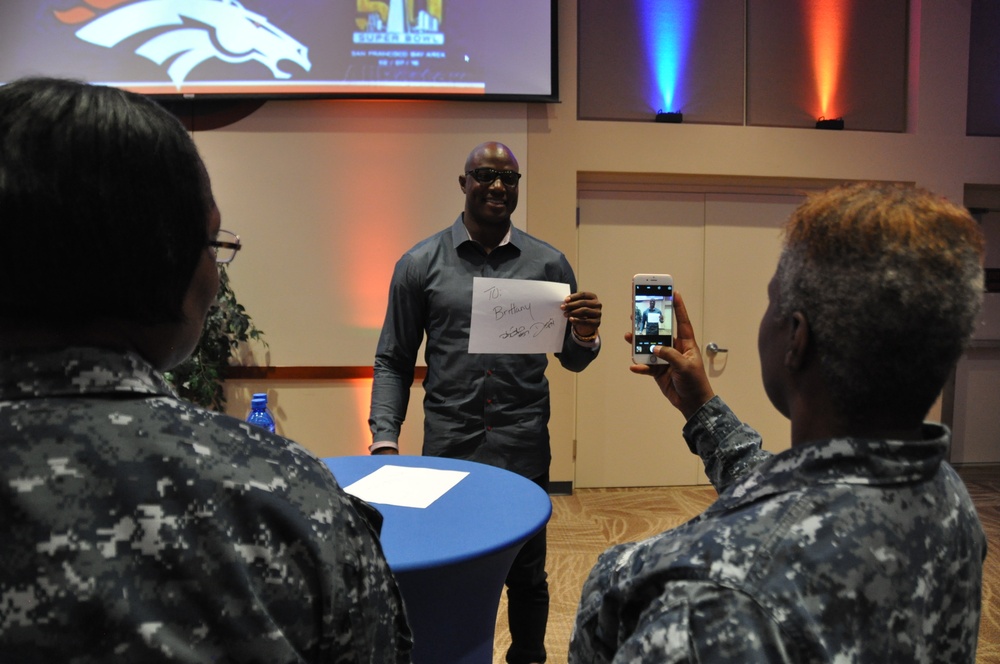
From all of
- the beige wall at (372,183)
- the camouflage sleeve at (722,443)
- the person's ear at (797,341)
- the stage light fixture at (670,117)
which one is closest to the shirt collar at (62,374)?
the person's ear at (797,341)

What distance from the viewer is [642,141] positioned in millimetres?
4168

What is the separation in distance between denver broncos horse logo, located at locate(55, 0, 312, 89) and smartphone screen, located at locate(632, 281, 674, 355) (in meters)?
3.06

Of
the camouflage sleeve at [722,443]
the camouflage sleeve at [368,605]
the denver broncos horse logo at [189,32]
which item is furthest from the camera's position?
the denver broncos horse logo at [189,32]

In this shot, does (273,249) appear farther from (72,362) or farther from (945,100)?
(945,100)

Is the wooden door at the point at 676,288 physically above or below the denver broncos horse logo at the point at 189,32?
below

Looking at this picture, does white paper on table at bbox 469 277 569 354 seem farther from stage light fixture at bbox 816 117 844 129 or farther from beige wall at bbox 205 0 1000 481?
stage light fixture at bbox 816 117 844 129

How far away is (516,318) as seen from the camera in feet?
6.43

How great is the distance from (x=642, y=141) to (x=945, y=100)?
2079 millimetres

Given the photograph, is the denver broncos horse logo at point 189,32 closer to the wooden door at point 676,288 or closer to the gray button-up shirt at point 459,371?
the wooden door at point 676,288

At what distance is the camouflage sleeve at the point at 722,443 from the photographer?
1016 mm

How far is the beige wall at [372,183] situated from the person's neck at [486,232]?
6.32 feet

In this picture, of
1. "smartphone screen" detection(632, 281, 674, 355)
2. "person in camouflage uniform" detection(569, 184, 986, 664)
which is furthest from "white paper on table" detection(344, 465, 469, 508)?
"person in camouflage uniform" detection(569, 184, 986, 664)

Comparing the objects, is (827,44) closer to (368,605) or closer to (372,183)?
(372,183)

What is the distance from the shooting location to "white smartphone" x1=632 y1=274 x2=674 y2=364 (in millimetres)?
1504
